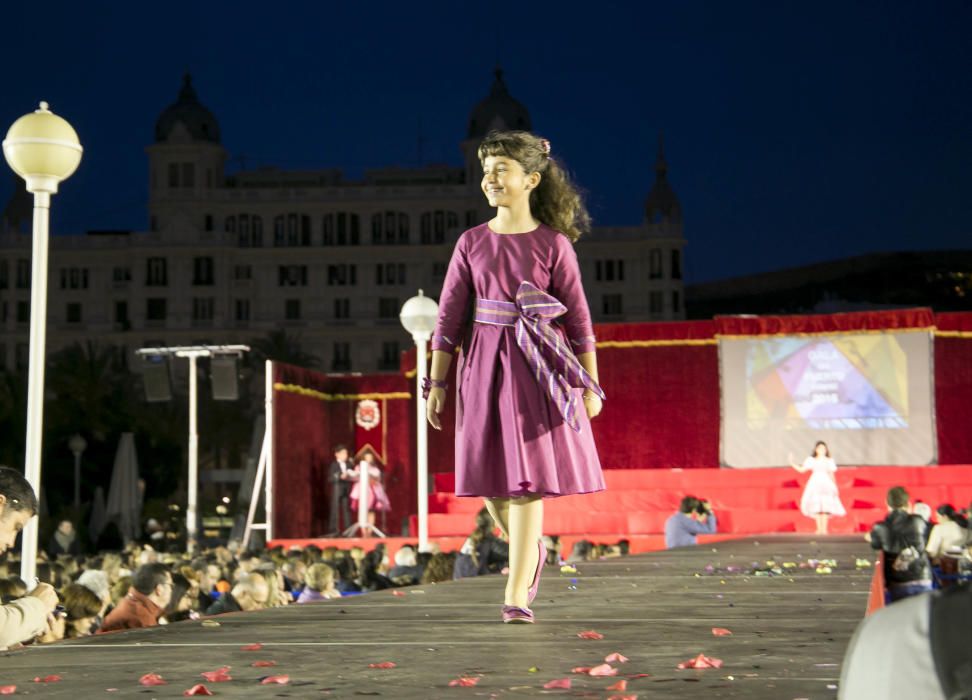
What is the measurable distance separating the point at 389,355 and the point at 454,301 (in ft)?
190

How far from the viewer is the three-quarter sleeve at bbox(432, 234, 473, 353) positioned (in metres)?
4.13

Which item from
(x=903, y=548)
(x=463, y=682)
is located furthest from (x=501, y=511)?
(x=903, y=548)

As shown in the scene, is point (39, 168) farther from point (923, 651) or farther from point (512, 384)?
point (923, 651)

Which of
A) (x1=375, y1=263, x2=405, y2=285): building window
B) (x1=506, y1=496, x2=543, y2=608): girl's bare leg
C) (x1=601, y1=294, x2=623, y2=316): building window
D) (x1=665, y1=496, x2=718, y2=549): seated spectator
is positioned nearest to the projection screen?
(x1=665, y1=496, x2=718, y2=549): seated spectator

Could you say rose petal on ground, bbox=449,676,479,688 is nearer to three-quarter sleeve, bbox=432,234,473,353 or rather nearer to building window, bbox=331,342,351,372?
three-quarter sleeve, bbox=432,234,473,353

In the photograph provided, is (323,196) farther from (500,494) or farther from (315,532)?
(500,494)

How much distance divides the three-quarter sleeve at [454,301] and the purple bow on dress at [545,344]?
12 centimetres

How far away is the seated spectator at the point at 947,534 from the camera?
10.5 m

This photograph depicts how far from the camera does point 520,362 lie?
3932 mm

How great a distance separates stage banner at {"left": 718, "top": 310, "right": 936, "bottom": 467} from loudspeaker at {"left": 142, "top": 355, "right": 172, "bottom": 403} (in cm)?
863

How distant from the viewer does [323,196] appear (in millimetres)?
64312

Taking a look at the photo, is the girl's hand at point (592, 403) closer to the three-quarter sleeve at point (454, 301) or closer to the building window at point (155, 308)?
the three-quarter sleeve at point (454, 301)

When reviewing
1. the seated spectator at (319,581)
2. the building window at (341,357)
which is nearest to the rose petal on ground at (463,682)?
the seated spectator at (319,581)

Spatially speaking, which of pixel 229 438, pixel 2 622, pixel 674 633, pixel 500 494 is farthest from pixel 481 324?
pixel 229 438
